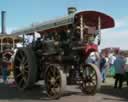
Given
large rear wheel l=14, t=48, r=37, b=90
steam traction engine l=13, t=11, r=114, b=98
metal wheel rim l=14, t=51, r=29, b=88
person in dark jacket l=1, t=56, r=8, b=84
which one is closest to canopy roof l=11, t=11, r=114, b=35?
steam traction engine l=13, t=11, r=114, b=98

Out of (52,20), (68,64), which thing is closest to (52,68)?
(68,64)

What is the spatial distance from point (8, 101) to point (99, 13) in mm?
4051

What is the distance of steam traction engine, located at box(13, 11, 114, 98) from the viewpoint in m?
13.5

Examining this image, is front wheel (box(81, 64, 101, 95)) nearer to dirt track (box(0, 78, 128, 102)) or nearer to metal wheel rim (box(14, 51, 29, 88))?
dirt track (box(0, 78, 128, 102))

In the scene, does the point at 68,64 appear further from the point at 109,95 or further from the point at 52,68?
the point at 109,95

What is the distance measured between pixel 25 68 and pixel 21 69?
0.81ft

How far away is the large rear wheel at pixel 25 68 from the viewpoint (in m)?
15.1

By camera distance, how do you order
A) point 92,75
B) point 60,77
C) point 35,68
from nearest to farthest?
1. point 60,77
2. point 92,75
3. point 35,68

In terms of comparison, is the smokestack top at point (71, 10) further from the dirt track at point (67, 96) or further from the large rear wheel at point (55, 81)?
the dirt track at point (67, 96)

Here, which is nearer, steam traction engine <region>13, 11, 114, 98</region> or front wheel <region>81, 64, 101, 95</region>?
steam traction engine <region>13, 11, 114, 98</region>

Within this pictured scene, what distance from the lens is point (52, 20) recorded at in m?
14.6

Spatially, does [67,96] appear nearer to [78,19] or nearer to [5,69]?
[78,19]

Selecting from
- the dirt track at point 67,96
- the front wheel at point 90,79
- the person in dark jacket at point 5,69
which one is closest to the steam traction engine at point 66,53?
the front wheel at point 90,79

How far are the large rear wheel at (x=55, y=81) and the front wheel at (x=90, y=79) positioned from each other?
Answer: 101cm
